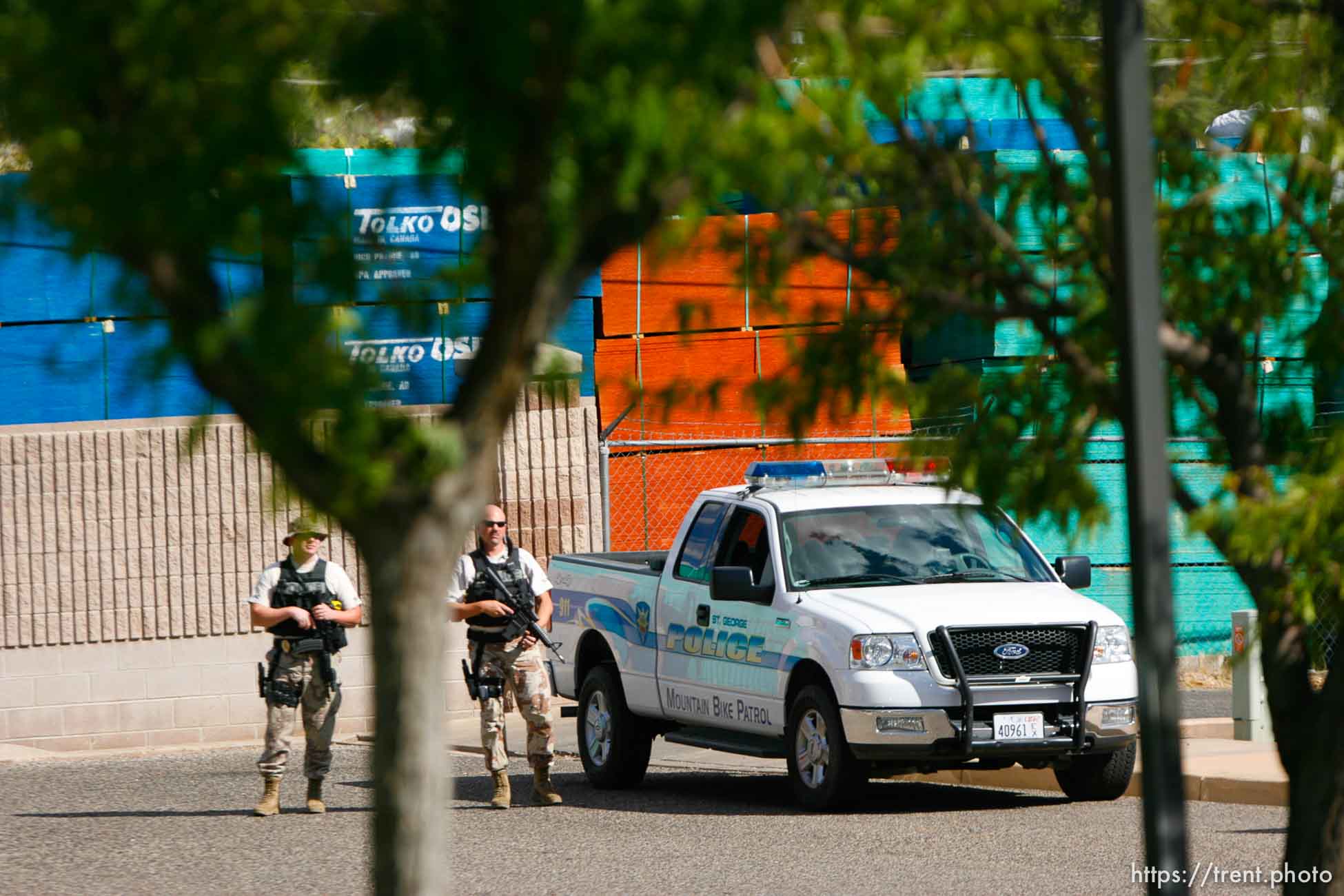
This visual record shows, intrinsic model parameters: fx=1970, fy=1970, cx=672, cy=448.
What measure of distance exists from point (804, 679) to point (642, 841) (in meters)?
1.55

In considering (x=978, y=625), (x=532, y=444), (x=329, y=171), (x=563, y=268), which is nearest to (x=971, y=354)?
(x=532, y=444)

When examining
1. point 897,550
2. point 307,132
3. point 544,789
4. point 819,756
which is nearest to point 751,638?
point 819,756

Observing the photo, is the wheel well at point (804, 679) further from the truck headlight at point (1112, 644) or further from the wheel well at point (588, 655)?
the wheel well at point (588, 655)

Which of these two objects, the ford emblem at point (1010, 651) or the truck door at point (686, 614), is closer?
the ford emblem at point (1010, 651)

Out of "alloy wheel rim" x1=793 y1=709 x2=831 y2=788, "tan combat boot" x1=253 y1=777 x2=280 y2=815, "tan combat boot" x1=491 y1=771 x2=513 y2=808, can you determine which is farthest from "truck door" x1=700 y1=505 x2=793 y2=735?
"tan combat boot" x1=253 y1=777 x2=280 y2=815

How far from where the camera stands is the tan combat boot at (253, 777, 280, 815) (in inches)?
517

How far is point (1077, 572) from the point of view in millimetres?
12695

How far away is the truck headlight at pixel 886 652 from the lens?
38.5ft

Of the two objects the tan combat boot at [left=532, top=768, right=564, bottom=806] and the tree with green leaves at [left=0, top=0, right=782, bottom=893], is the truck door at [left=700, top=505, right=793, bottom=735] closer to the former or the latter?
the tan combat boot at [left=532, top=768, right=564, bottom=806]

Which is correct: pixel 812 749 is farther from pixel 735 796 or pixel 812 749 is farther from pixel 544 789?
pixel 544 789

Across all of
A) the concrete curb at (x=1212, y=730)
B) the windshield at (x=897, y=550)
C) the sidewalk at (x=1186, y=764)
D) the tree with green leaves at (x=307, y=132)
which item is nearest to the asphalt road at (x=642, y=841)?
the sidewalk at (x=1186, y=764)

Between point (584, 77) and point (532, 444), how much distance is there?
15.3 m

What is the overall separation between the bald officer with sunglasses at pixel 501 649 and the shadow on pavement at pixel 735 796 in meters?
0.50

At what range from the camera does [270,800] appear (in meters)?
13.2
